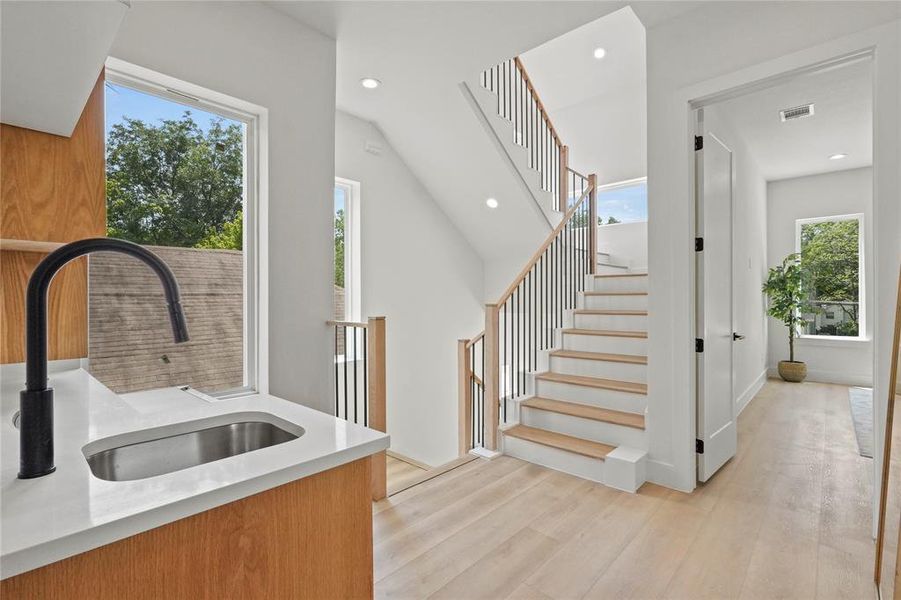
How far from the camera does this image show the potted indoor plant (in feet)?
18.4

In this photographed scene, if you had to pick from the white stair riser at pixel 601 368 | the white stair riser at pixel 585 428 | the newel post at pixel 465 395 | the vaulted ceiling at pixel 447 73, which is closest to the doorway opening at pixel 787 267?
the white stair riser at pixel 585 428

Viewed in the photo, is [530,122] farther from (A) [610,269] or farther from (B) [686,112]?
(B) [686,112]

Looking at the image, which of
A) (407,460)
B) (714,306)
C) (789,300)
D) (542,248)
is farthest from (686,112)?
(789,300)

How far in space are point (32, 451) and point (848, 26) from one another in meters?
3.30

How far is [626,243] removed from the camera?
6.22m

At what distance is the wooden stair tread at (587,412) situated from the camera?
291 centimetres

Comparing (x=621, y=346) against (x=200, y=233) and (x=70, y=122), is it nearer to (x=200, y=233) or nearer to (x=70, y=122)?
(x=200, y=233)

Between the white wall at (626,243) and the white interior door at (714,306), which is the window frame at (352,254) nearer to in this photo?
the white interior door at (714,306)

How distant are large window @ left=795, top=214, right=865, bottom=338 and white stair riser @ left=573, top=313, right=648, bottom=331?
3800 millimetres

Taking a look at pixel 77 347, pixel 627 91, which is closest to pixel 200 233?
pixel 77 347

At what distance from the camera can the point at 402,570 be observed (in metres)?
1.88

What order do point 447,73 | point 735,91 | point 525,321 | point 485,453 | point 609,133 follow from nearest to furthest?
1. point 735,91
2. point 485,453
3. point 447,73
4. point 525,321
5. point 609,133

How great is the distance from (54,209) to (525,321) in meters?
3.44

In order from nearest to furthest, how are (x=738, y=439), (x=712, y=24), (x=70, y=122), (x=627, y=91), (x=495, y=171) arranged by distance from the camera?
(x=70, y=122) → (x=712, y=24) → (x=738, y=439) → (x=495, y=171) → (x=627, y=91)
